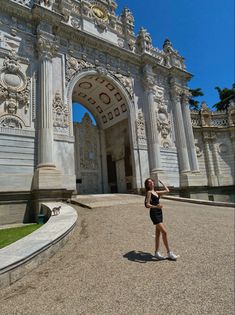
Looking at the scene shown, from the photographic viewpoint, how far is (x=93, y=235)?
21.5 feet

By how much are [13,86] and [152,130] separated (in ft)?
34.7

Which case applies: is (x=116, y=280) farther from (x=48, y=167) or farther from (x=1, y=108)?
(x=1, y=108)

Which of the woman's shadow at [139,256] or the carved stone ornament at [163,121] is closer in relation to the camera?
the woman's shadow at [139,256]

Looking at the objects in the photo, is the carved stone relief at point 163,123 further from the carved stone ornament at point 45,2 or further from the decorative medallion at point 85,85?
the carved stone ornament at point 45,2

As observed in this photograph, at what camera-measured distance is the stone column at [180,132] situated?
20906 mm

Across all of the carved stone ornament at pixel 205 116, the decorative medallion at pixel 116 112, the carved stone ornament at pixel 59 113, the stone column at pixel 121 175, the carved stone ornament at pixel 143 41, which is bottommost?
the stone column at pixel 121 175

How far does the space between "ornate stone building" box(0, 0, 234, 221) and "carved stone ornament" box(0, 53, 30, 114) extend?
5cm

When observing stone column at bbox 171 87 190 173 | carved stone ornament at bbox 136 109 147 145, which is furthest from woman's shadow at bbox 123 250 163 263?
stone column at bbox 171 87 190 173

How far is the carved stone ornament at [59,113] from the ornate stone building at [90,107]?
64 mm

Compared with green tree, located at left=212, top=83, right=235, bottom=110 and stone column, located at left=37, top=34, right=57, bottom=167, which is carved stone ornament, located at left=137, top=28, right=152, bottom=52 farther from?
green tree, located at left=212, top=83, right=235, bottom=110

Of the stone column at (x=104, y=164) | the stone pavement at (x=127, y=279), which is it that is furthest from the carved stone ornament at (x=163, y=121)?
the stone pavement at (x=127, y=279)

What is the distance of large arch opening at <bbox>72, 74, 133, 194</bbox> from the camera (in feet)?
65.4

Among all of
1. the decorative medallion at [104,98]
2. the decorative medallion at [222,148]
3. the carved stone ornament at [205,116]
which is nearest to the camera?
the decorative medallion at [104,98]

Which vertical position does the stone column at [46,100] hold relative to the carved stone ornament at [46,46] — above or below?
below
